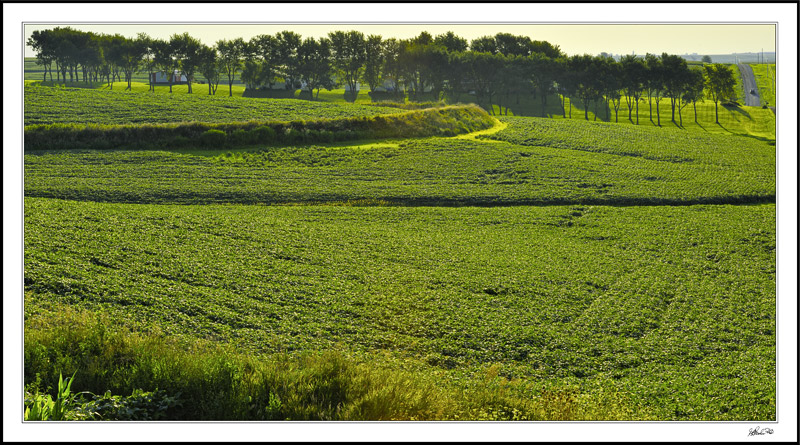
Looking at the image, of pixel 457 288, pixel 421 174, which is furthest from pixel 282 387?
pixel 421 174

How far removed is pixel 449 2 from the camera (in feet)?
50.8

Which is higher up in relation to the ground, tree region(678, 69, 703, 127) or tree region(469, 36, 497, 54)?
tree region(469, 36, 497, 54)

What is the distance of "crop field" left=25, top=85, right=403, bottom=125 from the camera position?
206 feet

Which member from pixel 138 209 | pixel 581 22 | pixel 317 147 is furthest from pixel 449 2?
pixel 317 147

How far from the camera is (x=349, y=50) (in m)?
134

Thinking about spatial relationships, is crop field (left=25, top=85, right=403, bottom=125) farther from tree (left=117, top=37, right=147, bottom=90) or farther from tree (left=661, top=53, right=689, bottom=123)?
tree (left=661, top=53, right=689, bottom=123)

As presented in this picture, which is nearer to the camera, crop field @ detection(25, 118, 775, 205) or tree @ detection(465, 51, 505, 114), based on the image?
crop field @ detection(25, 118, 775, 205)

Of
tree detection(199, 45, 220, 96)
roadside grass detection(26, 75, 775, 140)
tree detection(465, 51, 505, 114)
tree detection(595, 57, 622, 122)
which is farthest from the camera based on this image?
tree detection(199, 45, 220, 96)

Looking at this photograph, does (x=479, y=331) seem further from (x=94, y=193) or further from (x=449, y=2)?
(x=94, y=193)

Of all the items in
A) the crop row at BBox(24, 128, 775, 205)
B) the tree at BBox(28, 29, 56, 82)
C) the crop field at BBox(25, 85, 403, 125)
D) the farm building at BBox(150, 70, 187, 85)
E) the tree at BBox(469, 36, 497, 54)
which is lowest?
the crop row at BBox(24, 128, 775, 205)

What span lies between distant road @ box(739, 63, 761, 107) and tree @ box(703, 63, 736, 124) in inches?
296

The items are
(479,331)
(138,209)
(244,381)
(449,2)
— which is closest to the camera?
(244,381)

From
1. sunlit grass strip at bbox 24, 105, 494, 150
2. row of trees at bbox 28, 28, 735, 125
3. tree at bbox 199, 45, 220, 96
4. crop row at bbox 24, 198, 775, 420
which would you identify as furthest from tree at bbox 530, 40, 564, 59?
crop row at bbox 24, 198, 775, 420

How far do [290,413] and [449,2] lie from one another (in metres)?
10.7
